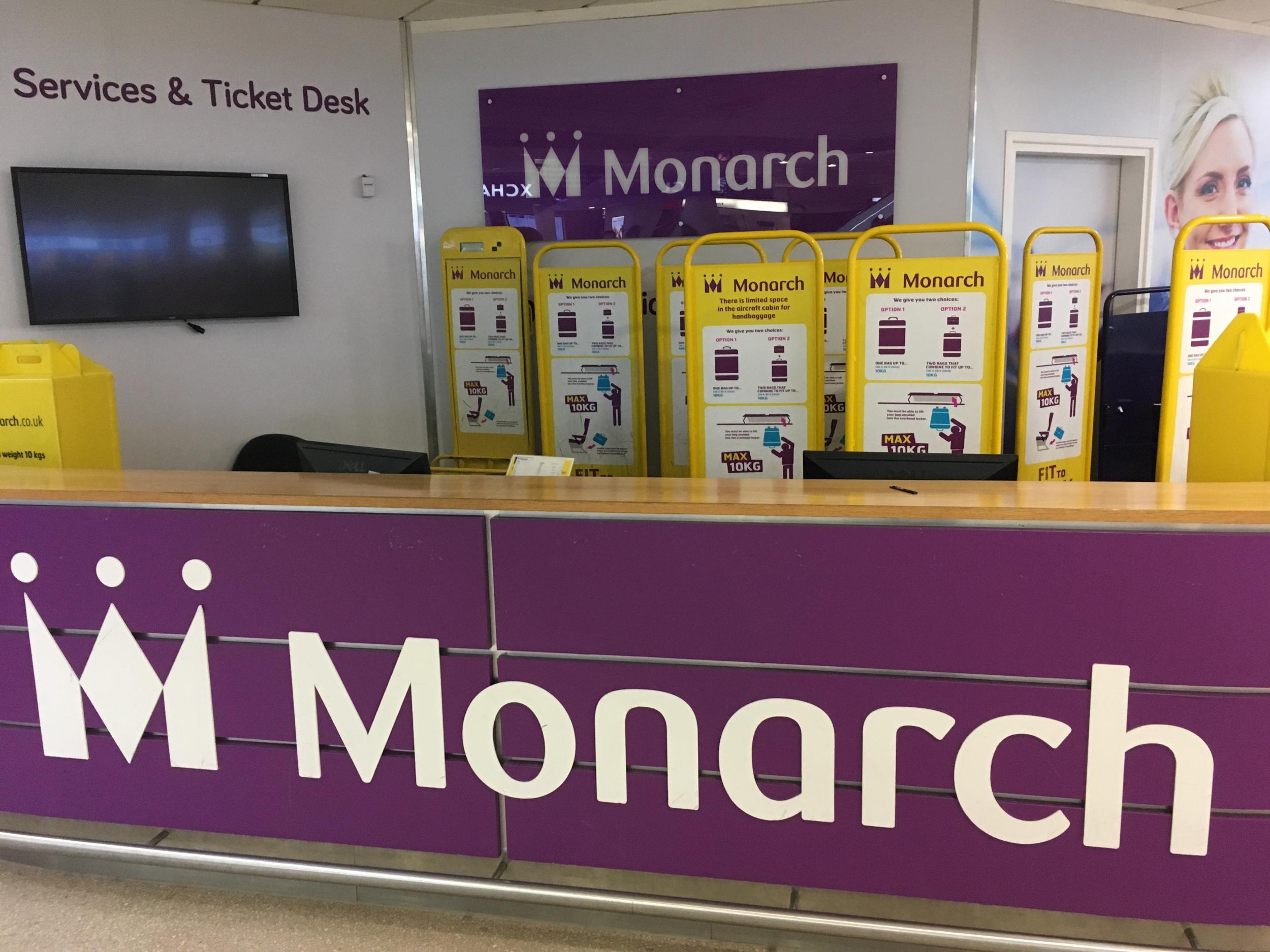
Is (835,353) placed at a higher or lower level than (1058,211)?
lower

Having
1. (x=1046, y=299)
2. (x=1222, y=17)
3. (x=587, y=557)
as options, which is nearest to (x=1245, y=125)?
(x=1222, y=17)

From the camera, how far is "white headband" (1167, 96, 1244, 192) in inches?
217

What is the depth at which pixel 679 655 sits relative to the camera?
6.72ft

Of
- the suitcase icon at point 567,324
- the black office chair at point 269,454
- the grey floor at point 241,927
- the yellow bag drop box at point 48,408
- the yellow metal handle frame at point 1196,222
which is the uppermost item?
the yellow metal handle frame at point 1196,222

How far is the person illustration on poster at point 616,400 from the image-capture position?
16.5 feet

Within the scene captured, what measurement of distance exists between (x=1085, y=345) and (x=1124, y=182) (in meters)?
1.74

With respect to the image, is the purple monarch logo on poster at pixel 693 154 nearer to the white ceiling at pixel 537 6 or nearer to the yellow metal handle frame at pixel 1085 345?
the white ceiling at pixel 537 6

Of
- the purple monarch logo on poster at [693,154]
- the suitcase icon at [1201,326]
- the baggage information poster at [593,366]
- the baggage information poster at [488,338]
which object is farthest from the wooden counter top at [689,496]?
the purple monarch logo on poster at [693,154]

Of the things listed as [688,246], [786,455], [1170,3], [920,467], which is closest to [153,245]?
[688,246]

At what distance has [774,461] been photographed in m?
4.09

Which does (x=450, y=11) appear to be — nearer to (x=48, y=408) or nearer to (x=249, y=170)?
(x=249, y=170)

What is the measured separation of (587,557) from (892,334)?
7.36ft

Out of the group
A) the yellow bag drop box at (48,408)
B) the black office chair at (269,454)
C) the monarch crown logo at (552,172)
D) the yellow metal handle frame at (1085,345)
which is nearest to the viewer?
the yellow bag drop box at (48,408)

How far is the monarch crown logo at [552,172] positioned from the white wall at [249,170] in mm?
709
